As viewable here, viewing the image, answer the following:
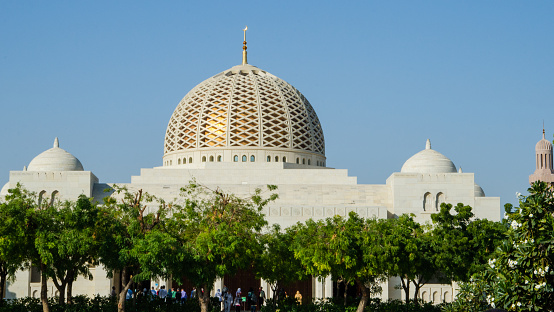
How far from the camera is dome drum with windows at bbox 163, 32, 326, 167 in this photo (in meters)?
39.2

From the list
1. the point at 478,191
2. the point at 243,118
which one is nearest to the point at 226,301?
the point at 243,118

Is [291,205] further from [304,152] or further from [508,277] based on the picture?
[508,277]

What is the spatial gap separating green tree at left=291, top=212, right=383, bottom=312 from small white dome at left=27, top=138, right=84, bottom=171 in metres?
15.5

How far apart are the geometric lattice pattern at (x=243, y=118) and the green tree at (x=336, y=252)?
15547mm

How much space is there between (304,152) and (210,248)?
19280mm

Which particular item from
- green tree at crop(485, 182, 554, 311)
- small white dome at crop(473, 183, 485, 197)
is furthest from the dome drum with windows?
green tree at crop(485, 182, 554, 311)

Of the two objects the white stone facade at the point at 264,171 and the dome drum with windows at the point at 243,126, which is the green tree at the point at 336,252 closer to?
the white stone facade at the point at 264,171

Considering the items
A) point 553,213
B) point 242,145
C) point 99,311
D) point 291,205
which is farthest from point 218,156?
point 553,213

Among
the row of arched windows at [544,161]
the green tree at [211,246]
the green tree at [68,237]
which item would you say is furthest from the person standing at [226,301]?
the row of arched windows at [544,161]

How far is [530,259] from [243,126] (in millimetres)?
26419

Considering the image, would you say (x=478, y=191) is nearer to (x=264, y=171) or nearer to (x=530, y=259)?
(x=264, y=171)

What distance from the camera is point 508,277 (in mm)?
14328

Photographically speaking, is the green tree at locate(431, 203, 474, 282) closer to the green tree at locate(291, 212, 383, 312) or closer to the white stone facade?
the green tree at locate(291, 212, 383, 312)

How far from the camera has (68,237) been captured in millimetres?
21719
